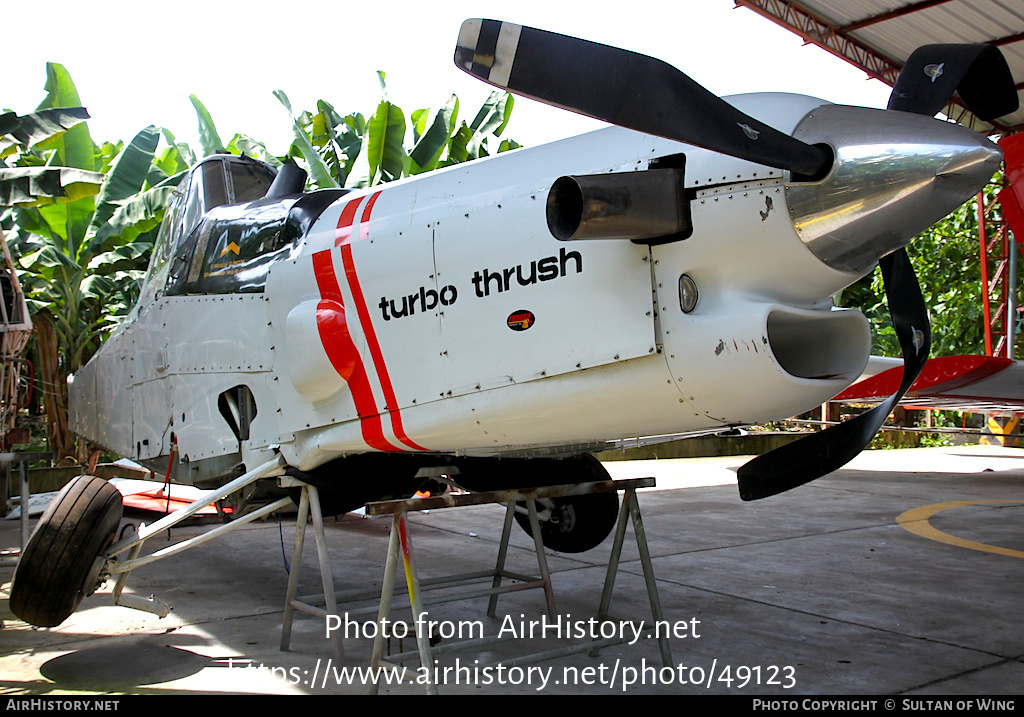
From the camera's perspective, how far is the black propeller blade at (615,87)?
2791 millimetres

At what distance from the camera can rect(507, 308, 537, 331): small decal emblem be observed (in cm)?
354

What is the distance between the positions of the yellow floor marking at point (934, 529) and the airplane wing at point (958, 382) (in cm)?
165

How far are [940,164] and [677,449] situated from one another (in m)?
14.2

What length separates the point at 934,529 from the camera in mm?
8312

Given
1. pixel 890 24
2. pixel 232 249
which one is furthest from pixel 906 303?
pixel 890 24

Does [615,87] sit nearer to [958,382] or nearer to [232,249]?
[232,249]

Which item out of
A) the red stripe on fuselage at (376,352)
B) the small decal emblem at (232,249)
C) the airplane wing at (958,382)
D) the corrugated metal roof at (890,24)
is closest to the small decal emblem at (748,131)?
the red stripe on fuselage at (376,352)

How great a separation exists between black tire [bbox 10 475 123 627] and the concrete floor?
1.01ft

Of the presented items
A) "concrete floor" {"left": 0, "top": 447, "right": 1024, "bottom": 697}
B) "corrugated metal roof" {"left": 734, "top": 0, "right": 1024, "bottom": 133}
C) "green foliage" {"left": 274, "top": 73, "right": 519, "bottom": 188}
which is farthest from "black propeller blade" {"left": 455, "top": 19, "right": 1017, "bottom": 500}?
"corrugated metal roof" {"left": 734, "top": 0, "right": 1024, "bottom": 133}

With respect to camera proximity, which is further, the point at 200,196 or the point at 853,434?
the point at 200,196

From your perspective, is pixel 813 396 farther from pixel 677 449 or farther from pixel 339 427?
pixel 677 449

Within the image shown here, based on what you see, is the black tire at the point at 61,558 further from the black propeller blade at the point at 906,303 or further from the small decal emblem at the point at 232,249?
the black propeller blade at the point at 906,303

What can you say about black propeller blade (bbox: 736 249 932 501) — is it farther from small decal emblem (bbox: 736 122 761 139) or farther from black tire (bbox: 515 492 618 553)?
black tire (bbox: 515 492 618 553)

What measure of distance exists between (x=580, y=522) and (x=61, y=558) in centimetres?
322
